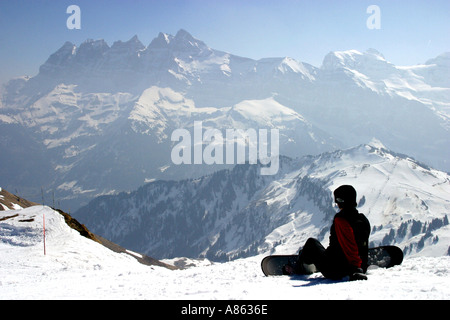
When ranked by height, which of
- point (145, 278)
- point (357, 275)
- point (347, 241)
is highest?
point (347, 241)

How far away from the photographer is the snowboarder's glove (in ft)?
34.3

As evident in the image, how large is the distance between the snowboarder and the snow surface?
1.51ft

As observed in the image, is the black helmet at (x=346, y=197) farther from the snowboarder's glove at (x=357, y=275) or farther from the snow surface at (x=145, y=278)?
the snow surface at (x=145, y=278)

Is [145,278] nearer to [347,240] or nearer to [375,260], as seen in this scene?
[347,240]

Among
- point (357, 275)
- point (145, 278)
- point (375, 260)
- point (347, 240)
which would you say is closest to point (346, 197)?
point (347, 240)

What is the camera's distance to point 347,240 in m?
10.8

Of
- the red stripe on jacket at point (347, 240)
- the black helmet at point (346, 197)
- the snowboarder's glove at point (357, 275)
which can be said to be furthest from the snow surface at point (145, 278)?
the black helmet at point (346, 197)

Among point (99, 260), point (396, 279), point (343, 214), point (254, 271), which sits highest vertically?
point (343, 214)

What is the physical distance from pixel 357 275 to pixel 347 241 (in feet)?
3.11

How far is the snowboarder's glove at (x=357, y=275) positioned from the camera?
10.5m

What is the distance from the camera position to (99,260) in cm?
3625
